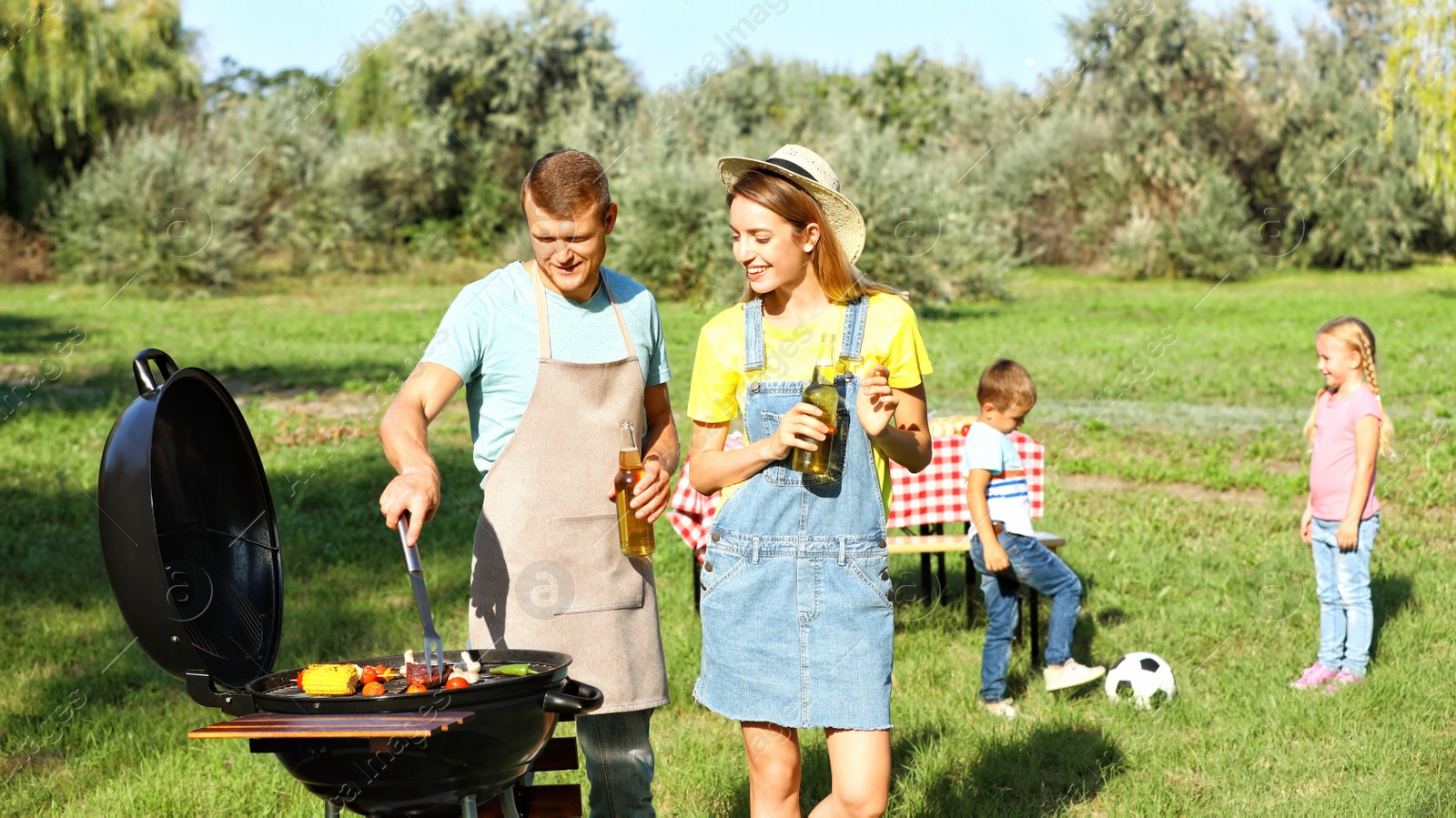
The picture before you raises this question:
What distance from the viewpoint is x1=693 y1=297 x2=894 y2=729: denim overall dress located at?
10.7 feet

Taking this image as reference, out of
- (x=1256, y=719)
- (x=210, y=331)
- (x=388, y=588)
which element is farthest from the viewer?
(x=210, y=331)

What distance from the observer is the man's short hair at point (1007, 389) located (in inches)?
226

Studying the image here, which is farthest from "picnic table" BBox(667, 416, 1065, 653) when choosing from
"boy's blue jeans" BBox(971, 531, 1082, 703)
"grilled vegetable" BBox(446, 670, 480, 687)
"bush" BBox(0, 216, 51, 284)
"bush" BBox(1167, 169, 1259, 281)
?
"bush" BBox(1167, 169, 1259, 281)

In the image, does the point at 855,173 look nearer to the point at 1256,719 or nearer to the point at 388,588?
the point at 388,588

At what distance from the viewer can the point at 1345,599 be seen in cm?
582

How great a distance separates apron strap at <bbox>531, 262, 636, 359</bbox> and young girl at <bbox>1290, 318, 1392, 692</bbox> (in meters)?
3.55

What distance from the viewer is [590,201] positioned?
3277 millimetres

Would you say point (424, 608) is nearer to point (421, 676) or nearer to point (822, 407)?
point (421, 676)

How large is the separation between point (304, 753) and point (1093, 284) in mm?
34095

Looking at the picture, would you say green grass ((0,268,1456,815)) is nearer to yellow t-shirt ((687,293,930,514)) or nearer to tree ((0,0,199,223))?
yellow t-shirt ((687,293,930,514))

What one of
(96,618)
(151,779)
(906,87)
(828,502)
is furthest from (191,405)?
(906,87)

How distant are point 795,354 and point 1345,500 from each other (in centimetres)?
357

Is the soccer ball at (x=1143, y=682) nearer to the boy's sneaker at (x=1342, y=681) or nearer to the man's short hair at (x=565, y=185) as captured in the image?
the boy's sneaker at (x=1342, y=681)

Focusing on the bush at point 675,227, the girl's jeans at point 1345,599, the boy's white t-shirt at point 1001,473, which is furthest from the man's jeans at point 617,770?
the bush at point 675,227
